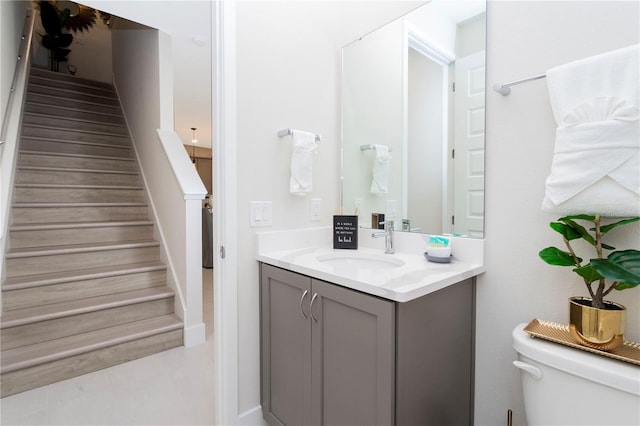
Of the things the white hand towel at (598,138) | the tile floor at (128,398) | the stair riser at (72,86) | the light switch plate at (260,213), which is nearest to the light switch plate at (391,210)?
the light switch plate at (260,213)

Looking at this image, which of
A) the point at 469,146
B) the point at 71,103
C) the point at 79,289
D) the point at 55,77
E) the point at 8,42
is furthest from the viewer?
the point at 55,77

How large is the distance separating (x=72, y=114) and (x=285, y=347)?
15.0ft

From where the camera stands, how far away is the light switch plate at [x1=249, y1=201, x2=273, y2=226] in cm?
152

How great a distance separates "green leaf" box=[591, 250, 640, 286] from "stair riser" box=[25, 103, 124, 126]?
5225 mm

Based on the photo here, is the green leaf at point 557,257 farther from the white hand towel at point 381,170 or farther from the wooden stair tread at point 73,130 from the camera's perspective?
the wooden stair tread at point 73,130

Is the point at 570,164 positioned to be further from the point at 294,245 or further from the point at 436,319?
the point at 294,245

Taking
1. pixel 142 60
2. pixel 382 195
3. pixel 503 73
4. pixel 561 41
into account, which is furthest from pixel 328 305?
pixel 142 60

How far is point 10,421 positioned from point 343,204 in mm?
2127

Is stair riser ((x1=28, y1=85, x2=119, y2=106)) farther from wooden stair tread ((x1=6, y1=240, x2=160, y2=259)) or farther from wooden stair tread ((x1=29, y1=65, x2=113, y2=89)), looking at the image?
wooden stair tread ((x1=6, y1=240, x2=160, y2=259))

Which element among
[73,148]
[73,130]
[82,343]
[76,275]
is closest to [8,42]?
[73,148]

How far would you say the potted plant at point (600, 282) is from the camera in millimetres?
836

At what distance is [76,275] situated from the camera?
8.27 ft

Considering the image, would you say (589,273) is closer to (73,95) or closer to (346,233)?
(346,233)

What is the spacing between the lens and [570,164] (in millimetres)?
934
